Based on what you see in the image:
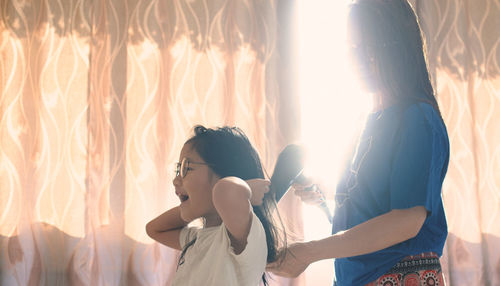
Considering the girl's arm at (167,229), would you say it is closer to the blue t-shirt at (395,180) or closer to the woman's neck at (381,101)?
the blue t-shirt at (395,180)

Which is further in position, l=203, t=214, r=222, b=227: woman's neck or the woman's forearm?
l=203, t=214, r=222, b=227: woman's neck

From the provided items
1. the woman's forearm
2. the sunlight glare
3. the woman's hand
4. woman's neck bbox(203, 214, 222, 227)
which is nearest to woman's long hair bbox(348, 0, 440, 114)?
the woman's forearm

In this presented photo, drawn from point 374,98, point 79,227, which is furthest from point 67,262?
point 374,98

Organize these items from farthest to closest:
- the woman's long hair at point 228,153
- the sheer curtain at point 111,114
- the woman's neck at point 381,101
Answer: the sheer curtain at point 111,114, the woman's long hair at point 228,153, the woman's neck at point 381,101

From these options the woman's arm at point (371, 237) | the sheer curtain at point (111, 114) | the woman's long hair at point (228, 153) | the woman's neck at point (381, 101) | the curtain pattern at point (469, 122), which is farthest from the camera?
the curtain pattern at point (469, 122)

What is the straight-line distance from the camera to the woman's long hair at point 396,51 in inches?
30.9

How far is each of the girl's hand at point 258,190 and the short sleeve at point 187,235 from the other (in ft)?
0.76

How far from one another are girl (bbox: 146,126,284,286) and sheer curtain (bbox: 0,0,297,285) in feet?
3.76

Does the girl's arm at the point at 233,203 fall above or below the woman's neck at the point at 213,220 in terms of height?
above

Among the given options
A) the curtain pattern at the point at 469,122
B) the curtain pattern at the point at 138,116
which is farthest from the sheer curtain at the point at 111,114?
the curtain pattern at the point at 469,122

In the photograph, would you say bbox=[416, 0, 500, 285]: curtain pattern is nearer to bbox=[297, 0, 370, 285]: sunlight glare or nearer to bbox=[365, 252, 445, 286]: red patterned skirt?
bbox=[297, 0, 370, 285]: sunlight glare

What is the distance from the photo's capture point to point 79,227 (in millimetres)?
2090

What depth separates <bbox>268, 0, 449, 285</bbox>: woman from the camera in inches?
27.8

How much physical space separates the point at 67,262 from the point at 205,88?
0.99 m
